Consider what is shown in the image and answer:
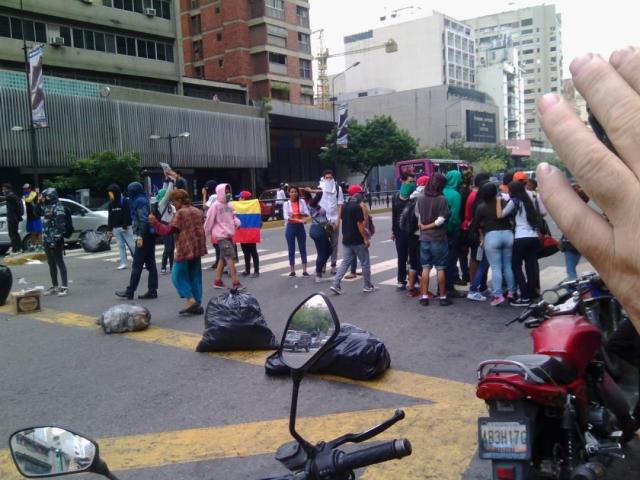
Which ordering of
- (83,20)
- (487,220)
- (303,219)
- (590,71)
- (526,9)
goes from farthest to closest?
(526,9) → (83,20) → (303,219) → (487,220) → (590,71)

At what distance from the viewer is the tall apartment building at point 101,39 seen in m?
30.3

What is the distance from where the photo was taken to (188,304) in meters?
7.75

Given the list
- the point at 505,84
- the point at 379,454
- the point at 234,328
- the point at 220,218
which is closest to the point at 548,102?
the point at 379,454

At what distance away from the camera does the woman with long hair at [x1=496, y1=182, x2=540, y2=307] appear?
7230 mm

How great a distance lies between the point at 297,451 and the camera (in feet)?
5.66

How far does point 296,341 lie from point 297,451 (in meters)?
0.34

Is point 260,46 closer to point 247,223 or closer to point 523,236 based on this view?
point 247,223

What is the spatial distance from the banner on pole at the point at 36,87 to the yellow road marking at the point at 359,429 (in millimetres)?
17244

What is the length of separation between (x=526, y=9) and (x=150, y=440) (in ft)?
454

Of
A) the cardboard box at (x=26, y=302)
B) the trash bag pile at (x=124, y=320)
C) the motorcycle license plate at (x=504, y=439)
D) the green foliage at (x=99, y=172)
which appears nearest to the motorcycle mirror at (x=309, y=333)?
the motorcycle license plate at (x=504, y=439)

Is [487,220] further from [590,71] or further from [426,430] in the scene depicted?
[590,71]

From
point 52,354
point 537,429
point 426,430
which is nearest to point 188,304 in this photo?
point 52,354

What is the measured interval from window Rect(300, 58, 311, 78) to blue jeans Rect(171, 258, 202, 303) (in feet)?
158

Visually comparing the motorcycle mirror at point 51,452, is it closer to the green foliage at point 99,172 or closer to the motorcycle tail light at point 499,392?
the motorcycle tail light at point 499,392
